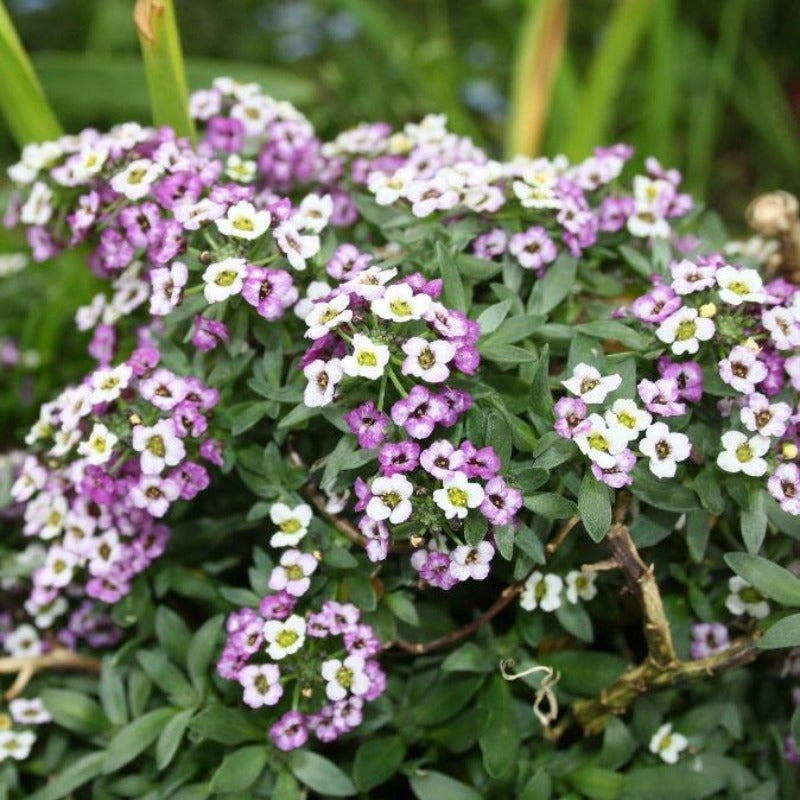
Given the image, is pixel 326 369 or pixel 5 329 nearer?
pixel 326 369

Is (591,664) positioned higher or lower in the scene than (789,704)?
higher

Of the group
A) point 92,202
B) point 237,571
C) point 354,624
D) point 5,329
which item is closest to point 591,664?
point 354,624

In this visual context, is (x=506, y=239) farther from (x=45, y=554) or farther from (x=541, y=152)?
(x=541, y=152)

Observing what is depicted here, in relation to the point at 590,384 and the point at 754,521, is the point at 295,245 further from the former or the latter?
the point at 754,521

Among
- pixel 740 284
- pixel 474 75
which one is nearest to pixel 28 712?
pixel 740 284

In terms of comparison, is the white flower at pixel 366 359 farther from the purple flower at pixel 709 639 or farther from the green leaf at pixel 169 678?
the purple flower at pixel 709 639
